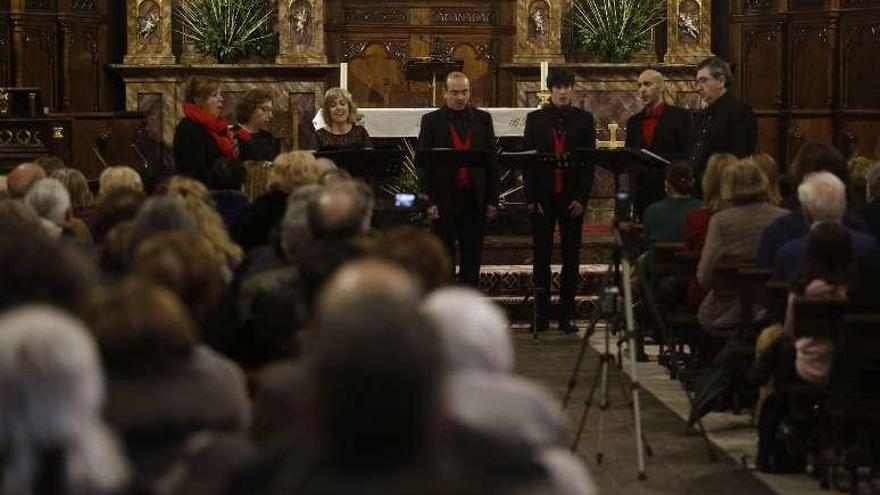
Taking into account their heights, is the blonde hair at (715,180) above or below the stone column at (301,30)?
below

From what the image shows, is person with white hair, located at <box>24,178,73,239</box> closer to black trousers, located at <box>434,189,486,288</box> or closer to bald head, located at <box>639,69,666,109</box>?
black trousers, located at <box>434,189,486,288</box>

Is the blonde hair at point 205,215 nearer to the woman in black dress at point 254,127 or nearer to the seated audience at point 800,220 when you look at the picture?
the seated audience at point 800,220

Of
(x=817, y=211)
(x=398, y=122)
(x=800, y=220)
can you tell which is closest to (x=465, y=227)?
(x=398, y=122)

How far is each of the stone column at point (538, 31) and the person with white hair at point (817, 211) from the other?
10.2 m

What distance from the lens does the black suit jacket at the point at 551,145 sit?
12859 mm

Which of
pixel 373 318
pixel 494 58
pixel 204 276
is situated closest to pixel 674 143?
pixel 494 58

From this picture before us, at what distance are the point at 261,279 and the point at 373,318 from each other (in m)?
3.35

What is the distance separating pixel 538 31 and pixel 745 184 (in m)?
9.28

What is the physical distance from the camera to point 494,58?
19.1m

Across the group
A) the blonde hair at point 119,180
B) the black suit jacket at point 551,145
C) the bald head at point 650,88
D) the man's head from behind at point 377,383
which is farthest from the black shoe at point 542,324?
the man's head from behind at point 377,383

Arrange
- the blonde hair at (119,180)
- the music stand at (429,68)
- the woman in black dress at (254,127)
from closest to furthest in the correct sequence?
the blonde hair at (119,180)
the woman in black dress at (254,127)
the music stand at (429,68)

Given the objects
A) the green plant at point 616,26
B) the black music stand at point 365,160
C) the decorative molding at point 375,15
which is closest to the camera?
the black music stand at point 365,160

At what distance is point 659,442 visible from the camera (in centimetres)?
898

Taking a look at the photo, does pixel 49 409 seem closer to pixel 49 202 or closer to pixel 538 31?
pixel 49 202
